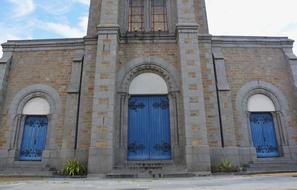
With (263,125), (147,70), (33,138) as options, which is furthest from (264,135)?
(33,138)

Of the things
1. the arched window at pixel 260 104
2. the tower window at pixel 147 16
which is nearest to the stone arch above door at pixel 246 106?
the arched window at pixel 260 104

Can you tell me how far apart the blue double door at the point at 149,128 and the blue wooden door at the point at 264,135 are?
4.14 meters

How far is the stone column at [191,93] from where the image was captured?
27.6 ft

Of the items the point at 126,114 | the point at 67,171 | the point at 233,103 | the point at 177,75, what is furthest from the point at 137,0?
the point at 67,171

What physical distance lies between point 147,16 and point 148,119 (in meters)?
5.66

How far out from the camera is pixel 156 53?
10.7 m

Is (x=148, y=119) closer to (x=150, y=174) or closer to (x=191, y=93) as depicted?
(x=191, y=93)

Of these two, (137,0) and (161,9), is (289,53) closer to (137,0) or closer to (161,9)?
(161,9)

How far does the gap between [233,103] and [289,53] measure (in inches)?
170

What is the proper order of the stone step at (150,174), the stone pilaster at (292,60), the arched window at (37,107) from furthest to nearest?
the stone pilaster at (292,60)
the arched window at (37,107)
the stone step at (150,174)

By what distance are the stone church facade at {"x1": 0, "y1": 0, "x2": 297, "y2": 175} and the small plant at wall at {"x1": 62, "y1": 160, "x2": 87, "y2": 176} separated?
574 millimetres

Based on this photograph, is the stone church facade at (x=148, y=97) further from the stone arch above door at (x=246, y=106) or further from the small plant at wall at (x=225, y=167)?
the small plant at wall at (x=225, y=167)

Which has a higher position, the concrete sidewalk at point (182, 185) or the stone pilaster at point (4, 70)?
the stone pilaster at point (4, 70)

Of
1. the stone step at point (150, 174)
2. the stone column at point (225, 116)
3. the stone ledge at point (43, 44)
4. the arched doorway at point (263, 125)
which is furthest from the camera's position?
the stone ledge at point (43, 44)
